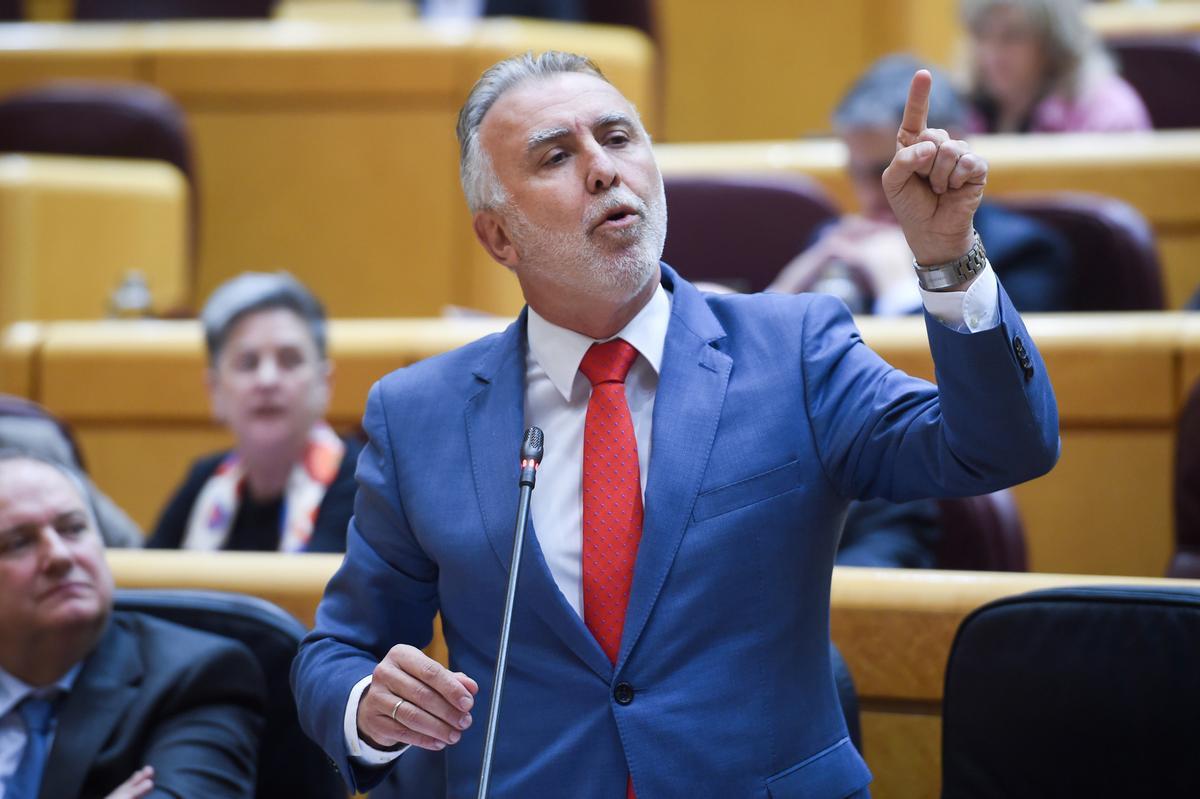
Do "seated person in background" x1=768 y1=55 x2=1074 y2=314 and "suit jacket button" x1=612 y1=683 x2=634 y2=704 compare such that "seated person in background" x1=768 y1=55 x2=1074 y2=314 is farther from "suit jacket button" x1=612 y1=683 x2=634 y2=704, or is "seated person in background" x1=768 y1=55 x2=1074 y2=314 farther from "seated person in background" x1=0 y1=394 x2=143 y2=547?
"suit jacket button" x1=612 y1=683 x2=634 y2=704

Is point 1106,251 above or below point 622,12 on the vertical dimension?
below

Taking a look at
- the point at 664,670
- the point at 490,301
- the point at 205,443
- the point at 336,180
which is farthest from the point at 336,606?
the point at 336,180

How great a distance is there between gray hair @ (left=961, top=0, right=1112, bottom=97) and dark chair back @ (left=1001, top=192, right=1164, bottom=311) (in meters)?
0.38

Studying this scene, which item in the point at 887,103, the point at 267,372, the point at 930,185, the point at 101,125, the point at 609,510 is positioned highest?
the point at 930,185

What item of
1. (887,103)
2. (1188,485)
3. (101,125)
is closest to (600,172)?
(1188,485)

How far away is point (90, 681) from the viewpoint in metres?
1.19

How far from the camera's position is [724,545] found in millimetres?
891

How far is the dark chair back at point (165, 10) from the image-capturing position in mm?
3043

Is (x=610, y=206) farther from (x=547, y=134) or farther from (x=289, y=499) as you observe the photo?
(x=289, y=499)

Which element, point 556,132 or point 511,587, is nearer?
point 511,587

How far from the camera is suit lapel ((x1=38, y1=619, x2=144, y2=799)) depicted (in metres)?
1.14

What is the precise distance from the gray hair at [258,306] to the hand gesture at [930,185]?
42.1 inches

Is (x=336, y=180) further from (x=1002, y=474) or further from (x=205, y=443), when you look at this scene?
(x=1002, y=474)

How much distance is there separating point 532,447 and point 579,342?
15 centimetres
